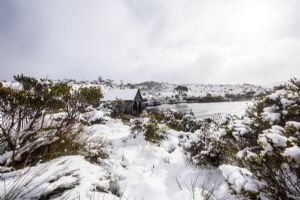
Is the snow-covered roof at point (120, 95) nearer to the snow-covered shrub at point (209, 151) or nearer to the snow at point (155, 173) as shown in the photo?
the snow at point (155, 173)

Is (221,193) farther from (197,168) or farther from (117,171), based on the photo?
(117,171)

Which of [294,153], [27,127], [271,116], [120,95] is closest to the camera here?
[294,153]

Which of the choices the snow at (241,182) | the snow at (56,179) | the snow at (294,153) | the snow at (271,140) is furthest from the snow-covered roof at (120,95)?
the snow at (294,153)

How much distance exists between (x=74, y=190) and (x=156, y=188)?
178 cm

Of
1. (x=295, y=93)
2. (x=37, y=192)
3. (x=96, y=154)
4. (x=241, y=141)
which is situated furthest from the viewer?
(x=96, y=154)

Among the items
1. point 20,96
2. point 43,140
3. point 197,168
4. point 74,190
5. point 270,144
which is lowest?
point 197,168

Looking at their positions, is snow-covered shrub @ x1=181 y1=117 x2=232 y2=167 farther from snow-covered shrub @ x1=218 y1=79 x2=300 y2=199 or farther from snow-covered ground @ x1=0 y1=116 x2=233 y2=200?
snow-covered shrub @ x1=218 y1=79 x2=300 y2=199

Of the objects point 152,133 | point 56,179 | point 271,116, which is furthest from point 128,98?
point 56,179

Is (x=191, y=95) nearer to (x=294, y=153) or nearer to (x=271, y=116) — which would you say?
(x=271, y=116)

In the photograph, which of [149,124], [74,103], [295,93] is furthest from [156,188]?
[149,124]

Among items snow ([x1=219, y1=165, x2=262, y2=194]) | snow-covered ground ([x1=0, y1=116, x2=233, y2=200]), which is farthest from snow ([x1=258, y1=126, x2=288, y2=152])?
snow-covered ground ([x1=0, y1=116, x2=233, y2=200])

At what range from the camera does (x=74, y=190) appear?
357cm

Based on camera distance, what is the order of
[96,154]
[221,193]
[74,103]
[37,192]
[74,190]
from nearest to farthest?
[37,192], [74,190], [221,193], [96,154], [74,103]

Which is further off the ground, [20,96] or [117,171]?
[20,96]
